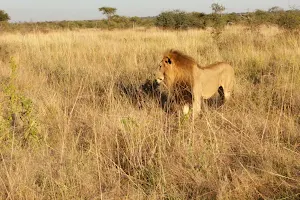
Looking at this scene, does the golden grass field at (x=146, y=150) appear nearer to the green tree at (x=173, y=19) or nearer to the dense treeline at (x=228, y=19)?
the dense treeline at (x=228, y=19)

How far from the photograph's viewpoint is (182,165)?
2828 millimetres

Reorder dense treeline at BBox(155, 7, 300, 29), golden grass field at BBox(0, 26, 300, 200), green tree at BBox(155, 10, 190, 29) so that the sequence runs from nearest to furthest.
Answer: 1. golden grass field at BBox(0, 26, 300, 200)
2. dense treeline at BBox(155, 7, 300, 29)
3. green tree at BBox(155, 10, 190, 29)

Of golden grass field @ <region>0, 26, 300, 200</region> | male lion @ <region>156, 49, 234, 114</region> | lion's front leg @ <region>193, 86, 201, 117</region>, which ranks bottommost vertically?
golden grass field @ <region>0, 26, 300, 200</region>

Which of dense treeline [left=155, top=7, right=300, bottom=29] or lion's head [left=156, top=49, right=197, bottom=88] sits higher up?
dense treeline [left=155, top=7, right=300, bottom=29]

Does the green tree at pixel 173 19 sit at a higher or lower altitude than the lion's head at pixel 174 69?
higher

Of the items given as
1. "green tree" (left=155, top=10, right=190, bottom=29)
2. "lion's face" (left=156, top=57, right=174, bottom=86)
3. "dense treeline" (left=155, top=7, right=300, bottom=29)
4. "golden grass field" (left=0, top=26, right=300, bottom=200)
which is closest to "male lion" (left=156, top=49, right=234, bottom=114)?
"lion's face" (left=156, top=57, right=174, bottom=86)

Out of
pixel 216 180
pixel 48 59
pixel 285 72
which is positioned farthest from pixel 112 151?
pixel 48 59

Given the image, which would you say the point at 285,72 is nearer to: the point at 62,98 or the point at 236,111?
the point at 236,111

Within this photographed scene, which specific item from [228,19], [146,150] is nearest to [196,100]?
[146,150]

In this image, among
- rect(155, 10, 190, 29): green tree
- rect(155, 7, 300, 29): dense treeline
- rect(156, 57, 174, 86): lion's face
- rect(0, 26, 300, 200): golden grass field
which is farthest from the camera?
rect(155, 10, 190, 29): green tree

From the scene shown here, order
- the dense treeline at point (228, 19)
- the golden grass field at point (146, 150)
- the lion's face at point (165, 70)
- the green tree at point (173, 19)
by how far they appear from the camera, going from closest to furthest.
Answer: the golden grass field at point (146, 150), the lion's face at point (165, 70), the dense treeline at point (228, 19), the green tree at point (173, 19)

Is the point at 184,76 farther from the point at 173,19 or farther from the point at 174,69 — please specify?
the point at 173,19

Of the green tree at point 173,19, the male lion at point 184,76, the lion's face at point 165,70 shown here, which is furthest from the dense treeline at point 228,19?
the lion's face at point 165,70

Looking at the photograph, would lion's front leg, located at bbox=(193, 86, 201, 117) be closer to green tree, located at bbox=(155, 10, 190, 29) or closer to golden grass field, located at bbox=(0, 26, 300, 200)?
golden grass field, located at bbox=(0, 26, 300, 200)
